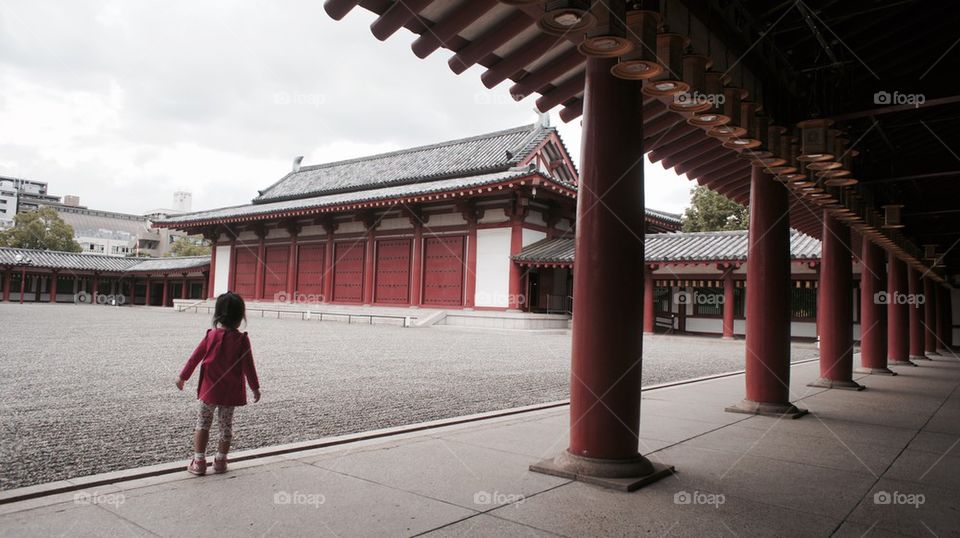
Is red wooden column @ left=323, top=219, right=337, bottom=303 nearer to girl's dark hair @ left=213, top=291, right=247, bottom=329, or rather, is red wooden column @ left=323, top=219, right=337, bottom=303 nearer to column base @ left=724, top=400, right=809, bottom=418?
column base @ left=724, top=400, right=809, bottom=418

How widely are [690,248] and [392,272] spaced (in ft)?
40.7

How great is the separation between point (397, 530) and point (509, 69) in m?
3.35

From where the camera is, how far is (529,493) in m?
3.60

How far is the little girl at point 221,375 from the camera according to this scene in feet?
12.6

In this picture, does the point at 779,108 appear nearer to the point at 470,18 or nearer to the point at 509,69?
the point at 509,69

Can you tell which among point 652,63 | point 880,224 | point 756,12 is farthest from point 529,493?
point 880,224

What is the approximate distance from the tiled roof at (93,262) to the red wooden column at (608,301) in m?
39.1

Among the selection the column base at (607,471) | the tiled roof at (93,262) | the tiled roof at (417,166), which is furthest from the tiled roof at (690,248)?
the tiled roof at (93,262)

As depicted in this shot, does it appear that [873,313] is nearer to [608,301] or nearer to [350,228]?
[608,301]
